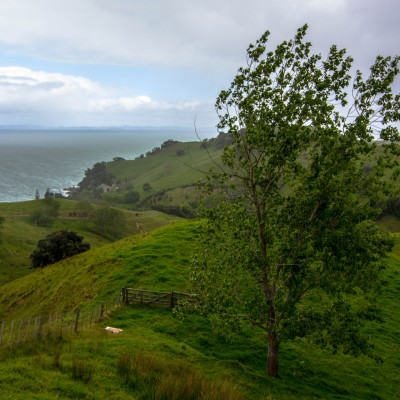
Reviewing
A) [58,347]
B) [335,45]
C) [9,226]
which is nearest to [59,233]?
[58,347]

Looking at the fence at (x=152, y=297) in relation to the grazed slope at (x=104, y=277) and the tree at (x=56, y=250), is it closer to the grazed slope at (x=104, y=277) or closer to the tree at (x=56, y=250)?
the grazed slope at (x=104, y=277)

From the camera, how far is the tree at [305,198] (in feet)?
49.0

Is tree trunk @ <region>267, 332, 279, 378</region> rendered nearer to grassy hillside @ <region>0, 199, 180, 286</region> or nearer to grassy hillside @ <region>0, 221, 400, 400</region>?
grassy hillside @ <region>0, 221, 400, 400</region>

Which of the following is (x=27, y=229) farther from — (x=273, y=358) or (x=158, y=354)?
(x=273, y=358)

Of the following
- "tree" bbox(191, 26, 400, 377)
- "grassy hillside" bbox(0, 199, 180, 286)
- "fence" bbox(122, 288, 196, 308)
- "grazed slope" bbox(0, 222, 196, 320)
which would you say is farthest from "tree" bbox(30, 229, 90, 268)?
"tree" bbox(191, 26, 400, 377)

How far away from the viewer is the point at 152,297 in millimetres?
27047

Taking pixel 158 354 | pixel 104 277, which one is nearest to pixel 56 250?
pixel 104 277

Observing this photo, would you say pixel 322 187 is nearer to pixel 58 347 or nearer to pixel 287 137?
pixel 287 137

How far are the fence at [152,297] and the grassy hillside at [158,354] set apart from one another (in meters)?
0.95

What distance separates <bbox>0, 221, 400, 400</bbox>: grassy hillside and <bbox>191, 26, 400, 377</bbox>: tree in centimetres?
347

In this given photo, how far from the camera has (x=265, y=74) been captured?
16.2 metres

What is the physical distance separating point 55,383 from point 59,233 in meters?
52.8

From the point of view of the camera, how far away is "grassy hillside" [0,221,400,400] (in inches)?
492

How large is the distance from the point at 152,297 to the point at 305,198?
17.5 metres
